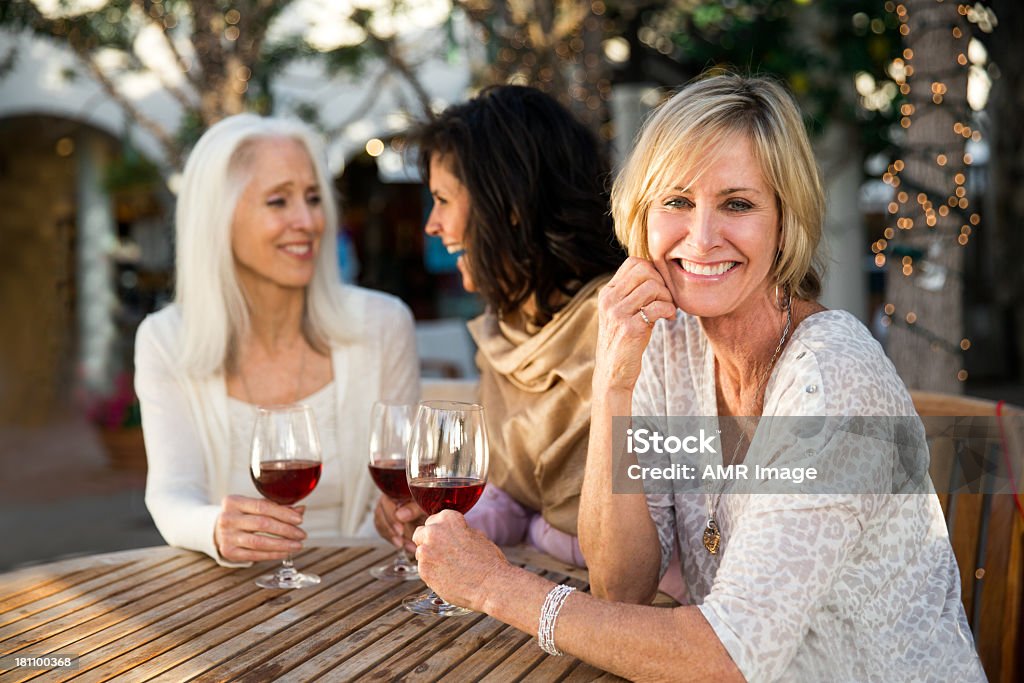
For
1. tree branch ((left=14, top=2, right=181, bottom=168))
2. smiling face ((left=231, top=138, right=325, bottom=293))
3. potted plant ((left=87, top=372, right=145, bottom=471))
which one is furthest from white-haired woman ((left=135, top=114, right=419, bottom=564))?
potted plant ((left=87, top=372, right=145, bottom=471))

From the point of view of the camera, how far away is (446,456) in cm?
169

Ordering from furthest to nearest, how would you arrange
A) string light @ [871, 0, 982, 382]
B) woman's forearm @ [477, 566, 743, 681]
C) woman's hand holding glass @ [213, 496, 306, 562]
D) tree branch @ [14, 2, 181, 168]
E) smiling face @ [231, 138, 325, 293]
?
tree branch @ [14, 2, 181, 168], string light @ [871, 0, 982, 382], smiling face @ [231, 138, 325, 293], woman's hand holding glass @ [213, 496, 306, 562], woman's forearm @ [477, 566, 743, 681]

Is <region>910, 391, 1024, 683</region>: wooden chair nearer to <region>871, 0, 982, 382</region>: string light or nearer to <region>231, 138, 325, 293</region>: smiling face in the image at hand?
<region>871, 0, 982, 382</region>: string light

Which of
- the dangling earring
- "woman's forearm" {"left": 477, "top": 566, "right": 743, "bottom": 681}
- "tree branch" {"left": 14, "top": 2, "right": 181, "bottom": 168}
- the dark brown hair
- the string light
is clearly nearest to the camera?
"woman's forearm" {"left": 477, "top": 566, "right": 743, "bottom": 681}

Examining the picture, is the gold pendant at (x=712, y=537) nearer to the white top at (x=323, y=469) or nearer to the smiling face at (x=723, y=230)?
the smiling face at (x=723, y=230)

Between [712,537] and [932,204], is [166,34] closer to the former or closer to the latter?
[932,204]

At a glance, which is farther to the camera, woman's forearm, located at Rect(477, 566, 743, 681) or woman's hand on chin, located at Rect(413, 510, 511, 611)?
woman's hand on chin, located at Rect(413, 510, 511, 611)

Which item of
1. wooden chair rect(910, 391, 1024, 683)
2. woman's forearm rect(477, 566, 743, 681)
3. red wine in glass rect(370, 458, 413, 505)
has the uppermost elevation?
red wine in glass rect(370, 458, 413, 505)

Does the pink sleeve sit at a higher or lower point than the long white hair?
lower

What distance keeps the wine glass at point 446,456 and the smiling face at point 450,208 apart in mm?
942

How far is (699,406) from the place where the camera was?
1.99 m

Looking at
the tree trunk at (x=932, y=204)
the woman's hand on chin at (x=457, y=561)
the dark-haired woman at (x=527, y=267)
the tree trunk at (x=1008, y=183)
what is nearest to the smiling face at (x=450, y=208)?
the dark-haired woman at (x=527, y=267)

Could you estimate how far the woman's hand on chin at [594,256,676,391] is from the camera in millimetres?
1776

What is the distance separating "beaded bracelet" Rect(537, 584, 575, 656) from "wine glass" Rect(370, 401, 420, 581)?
18.4 inches
